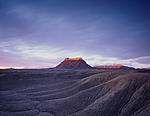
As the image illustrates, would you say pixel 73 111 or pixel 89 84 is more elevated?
pixel 89 84

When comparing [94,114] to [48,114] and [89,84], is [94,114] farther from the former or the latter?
[89,84]

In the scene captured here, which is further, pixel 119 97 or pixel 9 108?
pixel 9 108

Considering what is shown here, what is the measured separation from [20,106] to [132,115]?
423 inches

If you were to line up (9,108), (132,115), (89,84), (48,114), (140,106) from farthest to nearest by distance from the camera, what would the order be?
(89,84)
(9,108)
(48,114)
(140,106)
(132,115)

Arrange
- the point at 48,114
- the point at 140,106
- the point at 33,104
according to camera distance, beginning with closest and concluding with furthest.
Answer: the point at 140,106 < the point at 48,114 < the point at 33,104

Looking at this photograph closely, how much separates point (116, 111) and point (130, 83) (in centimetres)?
428

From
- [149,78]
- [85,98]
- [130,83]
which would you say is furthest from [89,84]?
[149,78]

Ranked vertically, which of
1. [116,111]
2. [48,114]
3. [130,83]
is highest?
[130,83]

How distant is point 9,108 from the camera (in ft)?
38.4

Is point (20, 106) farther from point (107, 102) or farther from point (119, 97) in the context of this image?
point (119, 97)

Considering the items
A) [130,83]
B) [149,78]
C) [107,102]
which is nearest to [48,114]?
[107,102]

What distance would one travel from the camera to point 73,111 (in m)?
10.8

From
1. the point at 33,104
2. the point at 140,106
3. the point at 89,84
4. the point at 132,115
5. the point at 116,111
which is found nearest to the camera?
the point at 132,115

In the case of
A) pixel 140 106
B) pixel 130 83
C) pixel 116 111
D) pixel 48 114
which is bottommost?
pixel 48 114
